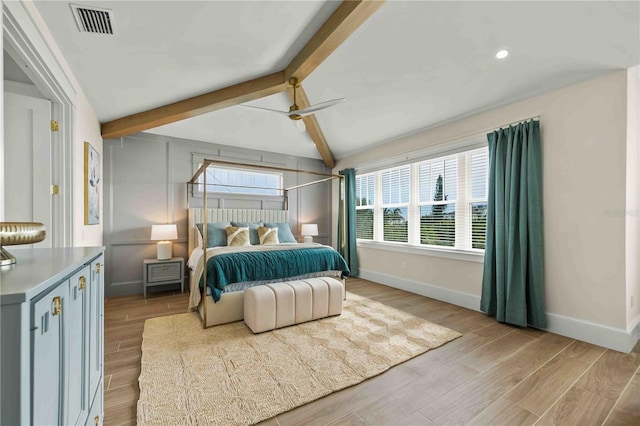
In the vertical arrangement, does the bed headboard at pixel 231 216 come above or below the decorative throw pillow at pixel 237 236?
above

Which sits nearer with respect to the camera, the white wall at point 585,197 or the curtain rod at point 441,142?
the white wall at point 585,197

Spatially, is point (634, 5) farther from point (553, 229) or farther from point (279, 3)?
point (279, 3)

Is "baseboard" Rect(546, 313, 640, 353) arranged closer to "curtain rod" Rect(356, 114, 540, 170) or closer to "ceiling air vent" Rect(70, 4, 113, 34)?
"curtain rod" Rect(356, 114, 540, 170)

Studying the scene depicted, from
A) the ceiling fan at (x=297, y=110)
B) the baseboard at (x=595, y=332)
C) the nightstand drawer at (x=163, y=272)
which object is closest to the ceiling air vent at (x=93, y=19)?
the ceiling fan at (x=297, y=110)

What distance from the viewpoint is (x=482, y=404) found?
179cm

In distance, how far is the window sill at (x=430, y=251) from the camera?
3.61 metres

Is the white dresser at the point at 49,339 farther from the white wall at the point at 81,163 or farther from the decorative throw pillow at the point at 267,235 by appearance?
the decorative throw pillow at the point at 267,235

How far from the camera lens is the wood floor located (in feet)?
5.49

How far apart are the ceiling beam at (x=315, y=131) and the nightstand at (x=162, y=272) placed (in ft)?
9.78

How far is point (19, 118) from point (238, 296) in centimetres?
244

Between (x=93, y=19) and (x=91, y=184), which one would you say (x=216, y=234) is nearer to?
(x=91, y=184)

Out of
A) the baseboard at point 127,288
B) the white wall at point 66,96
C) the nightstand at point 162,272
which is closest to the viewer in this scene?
the white wall at point 66,96

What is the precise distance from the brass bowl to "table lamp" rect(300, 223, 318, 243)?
453cm

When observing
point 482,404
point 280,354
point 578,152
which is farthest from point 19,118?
point 578,152
